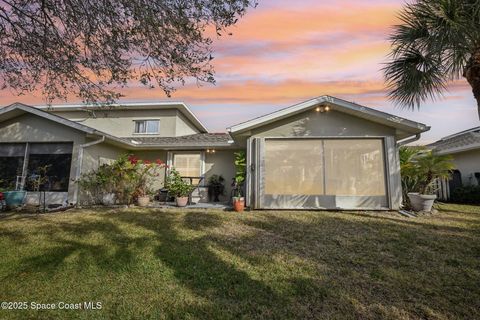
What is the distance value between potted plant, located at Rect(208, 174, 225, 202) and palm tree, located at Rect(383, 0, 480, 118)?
803cm

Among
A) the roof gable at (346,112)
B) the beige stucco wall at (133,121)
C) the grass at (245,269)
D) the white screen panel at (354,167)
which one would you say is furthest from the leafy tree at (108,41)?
the beige stucco wall at (133,121)

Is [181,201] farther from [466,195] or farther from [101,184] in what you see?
[466,195]

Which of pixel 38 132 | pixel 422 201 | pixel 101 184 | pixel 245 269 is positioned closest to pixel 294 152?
pixel 422 201

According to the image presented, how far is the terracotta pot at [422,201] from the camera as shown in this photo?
27.6ft

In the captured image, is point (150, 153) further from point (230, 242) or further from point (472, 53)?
point (472, 53)

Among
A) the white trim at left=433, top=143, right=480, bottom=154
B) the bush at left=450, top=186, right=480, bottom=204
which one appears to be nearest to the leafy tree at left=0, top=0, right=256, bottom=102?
the white trim at left=433, top=143, right=480, bottom=154

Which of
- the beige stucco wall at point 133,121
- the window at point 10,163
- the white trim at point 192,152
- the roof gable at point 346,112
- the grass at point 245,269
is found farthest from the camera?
the beige stucco wall at point 133,121

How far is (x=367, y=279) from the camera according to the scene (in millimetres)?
3641

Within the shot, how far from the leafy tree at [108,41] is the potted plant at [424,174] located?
793 centimetres

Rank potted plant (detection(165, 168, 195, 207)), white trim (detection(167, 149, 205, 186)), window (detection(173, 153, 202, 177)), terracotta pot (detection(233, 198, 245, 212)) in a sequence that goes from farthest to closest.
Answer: window (detection(173, 153, 202, 177))
white trim (detection(167, 149, 205, 186))
potted plant (detection(165, 168, 195, 207))
terracotta pot (detection(233, 198, 245, 212))

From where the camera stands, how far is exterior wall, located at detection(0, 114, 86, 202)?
34.8 feet

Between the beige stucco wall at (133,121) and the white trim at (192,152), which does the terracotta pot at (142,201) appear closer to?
the white trim at (192,152)

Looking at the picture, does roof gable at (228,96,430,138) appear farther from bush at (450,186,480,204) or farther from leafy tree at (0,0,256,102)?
bush at (450,186,480,204)

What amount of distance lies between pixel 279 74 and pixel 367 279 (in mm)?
7033
